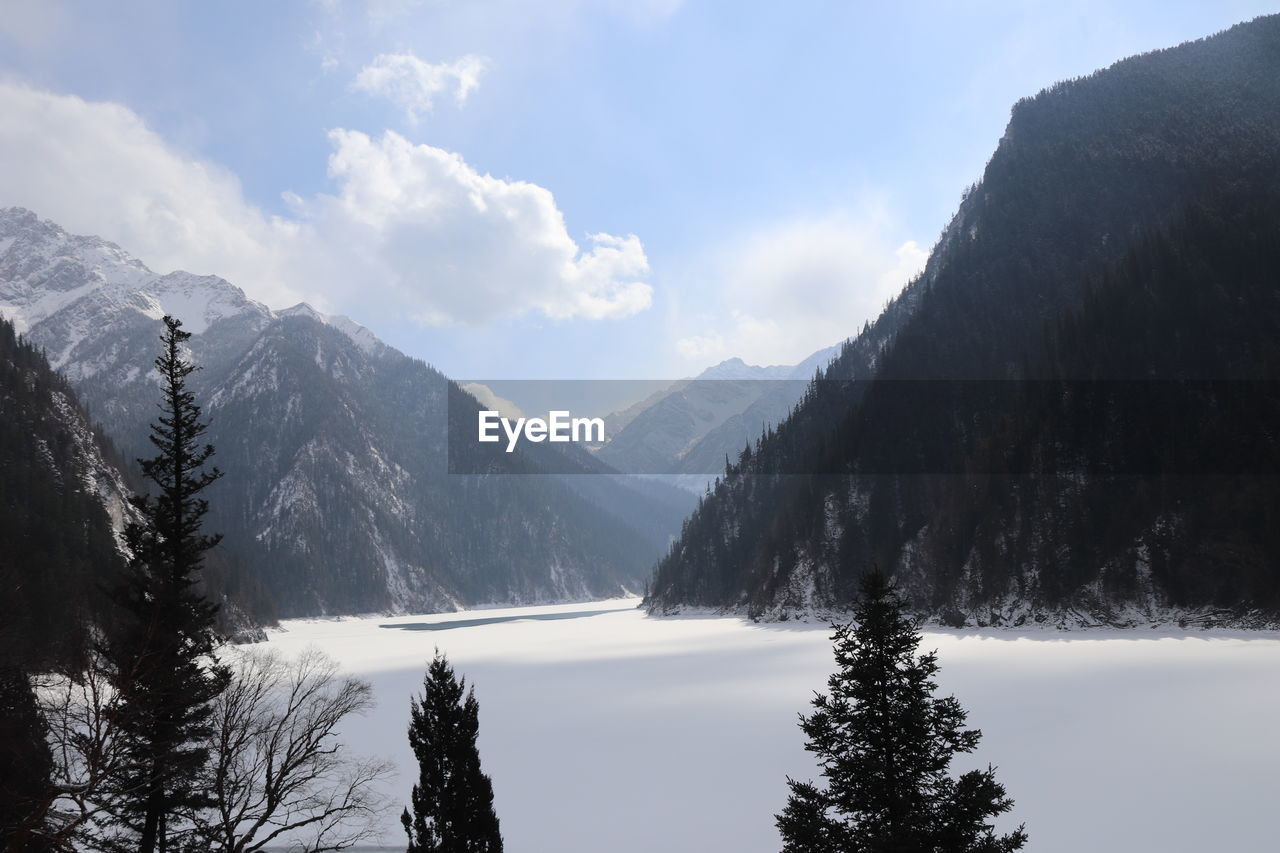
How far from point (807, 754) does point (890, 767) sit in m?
19.6

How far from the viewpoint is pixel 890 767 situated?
568 inches

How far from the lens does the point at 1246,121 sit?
13262cm

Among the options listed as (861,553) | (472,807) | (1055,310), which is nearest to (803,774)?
(472,807)

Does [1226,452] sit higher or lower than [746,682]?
higher

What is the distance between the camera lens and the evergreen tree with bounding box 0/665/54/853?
63.5 feet

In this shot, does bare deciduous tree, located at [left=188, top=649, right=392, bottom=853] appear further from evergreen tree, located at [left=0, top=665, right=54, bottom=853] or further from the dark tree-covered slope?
the dark tree-covered slope

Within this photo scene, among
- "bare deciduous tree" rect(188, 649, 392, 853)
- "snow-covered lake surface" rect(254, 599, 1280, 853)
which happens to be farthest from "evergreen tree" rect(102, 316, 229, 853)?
"snow-covered lake surface" rect(254, 599, 1280, 853)

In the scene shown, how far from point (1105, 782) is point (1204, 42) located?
654 ft

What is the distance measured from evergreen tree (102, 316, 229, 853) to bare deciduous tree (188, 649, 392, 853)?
864 millimetres

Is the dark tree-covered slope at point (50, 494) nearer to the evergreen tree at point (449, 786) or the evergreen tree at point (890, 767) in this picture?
the evergreen tree at point (449, 786)

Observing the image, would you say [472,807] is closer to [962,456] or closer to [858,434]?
[962,456]

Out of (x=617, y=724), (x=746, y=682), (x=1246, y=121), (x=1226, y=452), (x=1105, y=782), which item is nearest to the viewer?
(x=1105, y=782)

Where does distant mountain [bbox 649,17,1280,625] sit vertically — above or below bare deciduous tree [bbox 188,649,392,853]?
above

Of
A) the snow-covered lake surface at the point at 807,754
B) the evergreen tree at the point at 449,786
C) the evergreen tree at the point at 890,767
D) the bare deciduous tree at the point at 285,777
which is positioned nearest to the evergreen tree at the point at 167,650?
the bare deciduous tree at the point at 285,777
